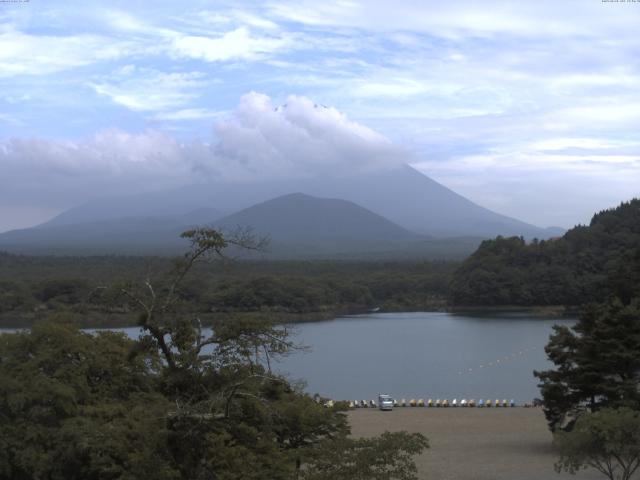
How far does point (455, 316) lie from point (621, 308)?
3564cm

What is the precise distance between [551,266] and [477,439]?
39.4 m

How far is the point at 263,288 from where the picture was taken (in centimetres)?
4684

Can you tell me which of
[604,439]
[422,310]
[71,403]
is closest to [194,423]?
[71,403]

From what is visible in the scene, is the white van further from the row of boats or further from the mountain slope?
the mountain slope

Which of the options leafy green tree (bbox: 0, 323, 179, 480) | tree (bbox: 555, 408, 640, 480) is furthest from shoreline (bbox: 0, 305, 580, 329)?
tree (bbox: 555, 408, 640, 480)

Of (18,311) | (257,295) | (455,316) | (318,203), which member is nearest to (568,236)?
(455,316)

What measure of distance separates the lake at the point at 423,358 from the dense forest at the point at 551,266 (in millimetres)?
6146

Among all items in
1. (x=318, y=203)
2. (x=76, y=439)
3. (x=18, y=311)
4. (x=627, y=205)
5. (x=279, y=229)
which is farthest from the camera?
(x=318, y=203)

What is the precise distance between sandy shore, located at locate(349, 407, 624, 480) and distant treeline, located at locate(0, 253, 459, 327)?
1413 centimetres

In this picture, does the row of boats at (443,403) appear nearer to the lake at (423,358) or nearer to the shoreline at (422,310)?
the lake at (423,358)

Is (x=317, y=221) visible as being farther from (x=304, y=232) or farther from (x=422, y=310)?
(x=422, y=310)

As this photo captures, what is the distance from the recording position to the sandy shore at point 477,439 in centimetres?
1255

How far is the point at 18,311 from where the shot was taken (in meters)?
43.9

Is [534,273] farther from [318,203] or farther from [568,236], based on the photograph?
[318,203]
